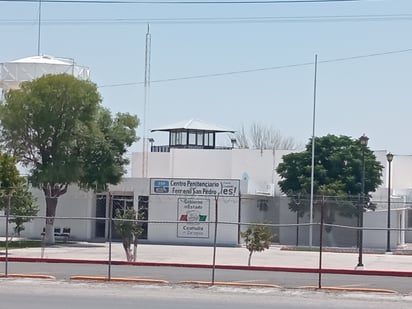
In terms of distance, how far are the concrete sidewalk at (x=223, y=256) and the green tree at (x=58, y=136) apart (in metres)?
3.78

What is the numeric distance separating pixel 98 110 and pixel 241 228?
440 inches

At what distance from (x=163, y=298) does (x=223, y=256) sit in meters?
23.2

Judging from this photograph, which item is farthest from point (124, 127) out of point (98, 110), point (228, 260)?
point (228, 260)

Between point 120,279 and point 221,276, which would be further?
point 221,276

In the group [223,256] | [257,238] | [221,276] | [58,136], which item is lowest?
[223,256]

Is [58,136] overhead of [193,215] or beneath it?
overhead

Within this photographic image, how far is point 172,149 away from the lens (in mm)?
65562

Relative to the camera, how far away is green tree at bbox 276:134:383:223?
191 ft

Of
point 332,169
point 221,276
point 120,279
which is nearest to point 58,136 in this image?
point 332,169

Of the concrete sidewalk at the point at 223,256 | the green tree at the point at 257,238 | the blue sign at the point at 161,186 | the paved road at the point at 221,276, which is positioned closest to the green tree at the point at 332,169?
the concrete sidewalk at the point at 223,256

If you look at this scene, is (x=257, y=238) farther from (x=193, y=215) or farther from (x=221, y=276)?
(x=193, y=215)

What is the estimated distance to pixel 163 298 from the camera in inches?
813

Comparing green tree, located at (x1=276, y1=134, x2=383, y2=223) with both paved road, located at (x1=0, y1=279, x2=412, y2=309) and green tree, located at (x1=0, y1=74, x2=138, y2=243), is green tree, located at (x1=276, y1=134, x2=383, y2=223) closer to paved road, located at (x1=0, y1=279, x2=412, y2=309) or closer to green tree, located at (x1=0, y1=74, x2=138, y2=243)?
green tree, located at (x1=0, y1=74, x2=138, y2=243)

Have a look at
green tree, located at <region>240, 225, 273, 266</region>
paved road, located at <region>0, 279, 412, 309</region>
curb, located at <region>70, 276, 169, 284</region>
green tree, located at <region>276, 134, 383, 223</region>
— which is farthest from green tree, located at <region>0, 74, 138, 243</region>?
paved road, located at <region>0, 279, 412, 309</region>
